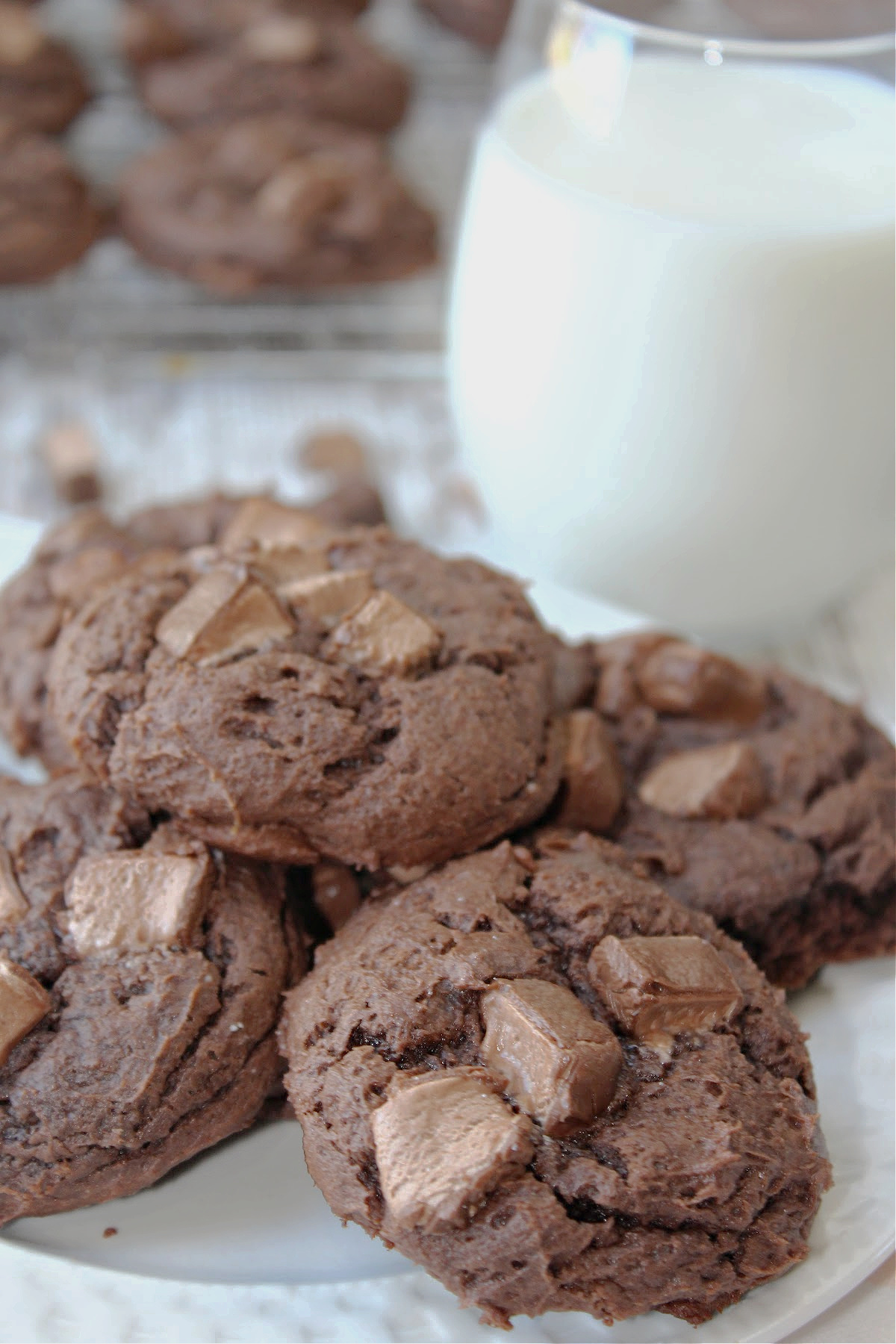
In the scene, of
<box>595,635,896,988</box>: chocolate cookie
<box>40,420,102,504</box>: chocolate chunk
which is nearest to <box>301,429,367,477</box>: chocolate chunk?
<box>40,420,102,504</box>: chocolate chunk

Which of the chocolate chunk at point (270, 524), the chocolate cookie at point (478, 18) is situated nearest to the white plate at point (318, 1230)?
the chocolate chunk at point (270, 524)

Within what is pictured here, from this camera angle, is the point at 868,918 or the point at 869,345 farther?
the point at 869,345

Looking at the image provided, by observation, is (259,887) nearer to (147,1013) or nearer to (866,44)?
(147,1013)

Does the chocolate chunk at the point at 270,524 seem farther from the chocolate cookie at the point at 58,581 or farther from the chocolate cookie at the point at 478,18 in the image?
the chocolate cookie at the point at 478,18

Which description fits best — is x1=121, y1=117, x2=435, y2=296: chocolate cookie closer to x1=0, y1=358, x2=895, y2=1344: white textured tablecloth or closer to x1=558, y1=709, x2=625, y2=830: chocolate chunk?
x1=0, y1=358, x2=895, y2=1344: white textured tablecloth

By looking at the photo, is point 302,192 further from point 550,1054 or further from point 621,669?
point 550,1054

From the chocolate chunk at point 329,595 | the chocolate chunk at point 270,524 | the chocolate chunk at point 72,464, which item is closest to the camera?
the chocolate chunk at point 329,595

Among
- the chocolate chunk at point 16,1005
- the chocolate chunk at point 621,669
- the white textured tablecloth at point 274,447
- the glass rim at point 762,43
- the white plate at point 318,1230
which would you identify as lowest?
the white textured tablecloth at point 274,447

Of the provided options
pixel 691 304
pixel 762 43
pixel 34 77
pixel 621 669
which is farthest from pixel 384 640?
pixel 34 77

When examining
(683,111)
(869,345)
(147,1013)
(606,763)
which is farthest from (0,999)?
(683,111)
